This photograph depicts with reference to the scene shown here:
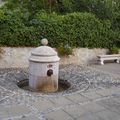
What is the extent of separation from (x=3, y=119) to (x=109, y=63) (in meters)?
7.83

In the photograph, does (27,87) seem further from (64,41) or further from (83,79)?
(64,41)

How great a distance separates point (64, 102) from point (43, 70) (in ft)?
4.40

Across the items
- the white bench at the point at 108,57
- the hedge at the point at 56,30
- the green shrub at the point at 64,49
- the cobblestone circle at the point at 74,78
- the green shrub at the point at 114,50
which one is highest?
the hedge at the point at 56,30

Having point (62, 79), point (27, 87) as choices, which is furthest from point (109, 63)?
point (27, 87)

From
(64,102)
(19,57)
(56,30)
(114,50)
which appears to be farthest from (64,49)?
(64,102)

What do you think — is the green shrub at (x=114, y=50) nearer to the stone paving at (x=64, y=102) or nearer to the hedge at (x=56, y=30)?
the hedge at (x=56, y=30)

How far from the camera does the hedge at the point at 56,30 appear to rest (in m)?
9.68

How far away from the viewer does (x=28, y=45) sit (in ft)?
33.3

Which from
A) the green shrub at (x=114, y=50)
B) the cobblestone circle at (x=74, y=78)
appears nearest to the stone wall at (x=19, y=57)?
the cobblestone circle at (x=74, y=78)

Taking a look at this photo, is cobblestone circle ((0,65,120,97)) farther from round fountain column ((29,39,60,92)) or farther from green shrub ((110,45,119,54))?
green shrub ((110,45,119,54))

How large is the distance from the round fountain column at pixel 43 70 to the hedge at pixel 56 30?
279 centimetres

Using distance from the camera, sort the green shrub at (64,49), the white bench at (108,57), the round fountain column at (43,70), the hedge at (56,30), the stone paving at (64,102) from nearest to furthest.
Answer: the stone paving at (64,102), the round fountain column at (43,70), the hedge at (56,30), the green shrub at (64,49), the white bench at (108,57)

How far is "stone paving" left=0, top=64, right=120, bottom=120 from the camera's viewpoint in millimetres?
A: 5312

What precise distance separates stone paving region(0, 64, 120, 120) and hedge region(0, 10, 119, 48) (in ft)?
6.09
